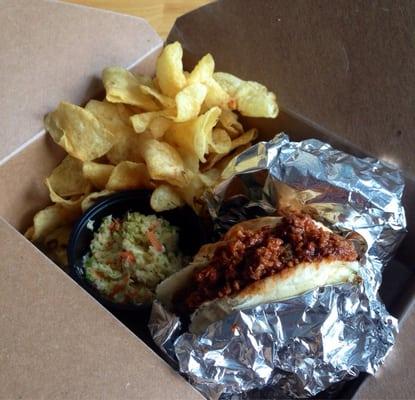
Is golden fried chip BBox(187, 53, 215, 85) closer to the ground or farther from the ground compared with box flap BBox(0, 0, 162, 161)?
closer to the ground

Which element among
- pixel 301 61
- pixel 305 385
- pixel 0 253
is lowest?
pixel 305 385

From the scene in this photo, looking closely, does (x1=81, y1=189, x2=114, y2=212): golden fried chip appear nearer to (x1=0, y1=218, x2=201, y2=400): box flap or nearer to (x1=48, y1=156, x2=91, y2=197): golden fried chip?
(x1=48, y1=156, x2=91, y2=197): golden fried chip

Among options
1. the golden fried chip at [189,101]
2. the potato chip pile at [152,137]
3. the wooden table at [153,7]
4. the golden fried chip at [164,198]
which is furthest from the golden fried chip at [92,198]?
the wooden table at [153,7]

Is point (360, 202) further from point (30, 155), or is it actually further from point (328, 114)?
point (30, 155)

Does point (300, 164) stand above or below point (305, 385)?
above

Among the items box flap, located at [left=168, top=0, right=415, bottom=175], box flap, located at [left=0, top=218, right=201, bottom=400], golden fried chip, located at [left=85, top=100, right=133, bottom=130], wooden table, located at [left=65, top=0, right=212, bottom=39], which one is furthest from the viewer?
wooden table, located at [left=65, top=0, right=212, bottom=39]

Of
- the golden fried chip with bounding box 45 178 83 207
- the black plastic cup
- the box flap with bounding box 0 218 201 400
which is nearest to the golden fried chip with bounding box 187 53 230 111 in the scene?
the black plastic cup

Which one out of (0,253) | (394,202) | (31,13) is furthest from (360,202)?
(31,13)
